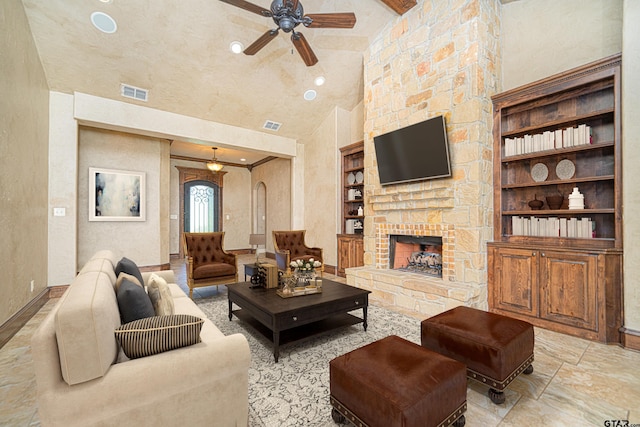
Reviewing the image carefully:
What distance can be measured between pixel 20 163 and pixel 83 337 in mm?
3182

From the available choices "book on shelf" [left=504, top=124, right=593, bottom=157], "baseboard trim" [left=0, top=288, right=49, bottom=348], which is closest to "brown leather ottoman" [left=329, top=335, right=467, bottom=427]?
"book on shelf" [left=504, top=124, right=593, bottom=157]

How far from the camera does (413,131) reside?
13.3 feet

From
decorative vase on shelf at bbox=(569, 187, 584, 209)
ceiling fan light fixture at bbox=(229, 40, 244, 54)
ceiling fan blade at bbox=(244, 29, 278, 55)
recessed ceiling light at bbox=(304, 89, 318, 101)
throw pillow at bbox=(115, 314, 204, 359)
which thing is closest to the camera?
throw pillow at bbox=(115, 314, 204, 359)

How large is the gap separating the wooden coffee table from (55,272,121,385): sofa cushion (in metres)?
1.33

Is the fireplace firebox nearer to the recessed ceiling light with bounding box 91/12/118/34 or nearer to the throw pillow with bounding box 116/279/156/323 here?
the throw pillow with bounding box 116/279/156/323

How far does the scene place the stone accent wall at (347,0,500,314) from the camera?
11.4 ft

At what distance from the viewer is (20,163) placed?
3.07 meters

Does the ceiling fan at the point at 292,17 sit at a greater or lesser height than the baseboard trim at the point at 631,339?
greater

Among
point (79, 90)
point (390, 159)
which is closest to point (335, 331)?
point (390, 159)

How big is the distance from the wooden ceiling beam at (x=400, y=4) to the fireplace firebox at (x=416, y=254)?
3382mm

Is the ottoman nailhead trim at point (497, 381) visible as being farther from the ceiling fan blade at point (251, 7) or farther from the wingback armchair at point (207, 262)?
the ceiling fan blade at point (251, 7)

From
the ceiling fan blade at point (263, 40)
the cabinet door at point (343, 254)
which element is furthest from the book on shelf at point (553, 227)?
the ceiling fan blade at point (263, 40)

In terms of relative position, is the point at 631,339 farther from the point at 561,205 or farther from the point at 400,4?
the point at 400,4

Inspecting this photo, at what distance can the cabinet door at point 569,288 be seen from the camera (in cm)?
278
